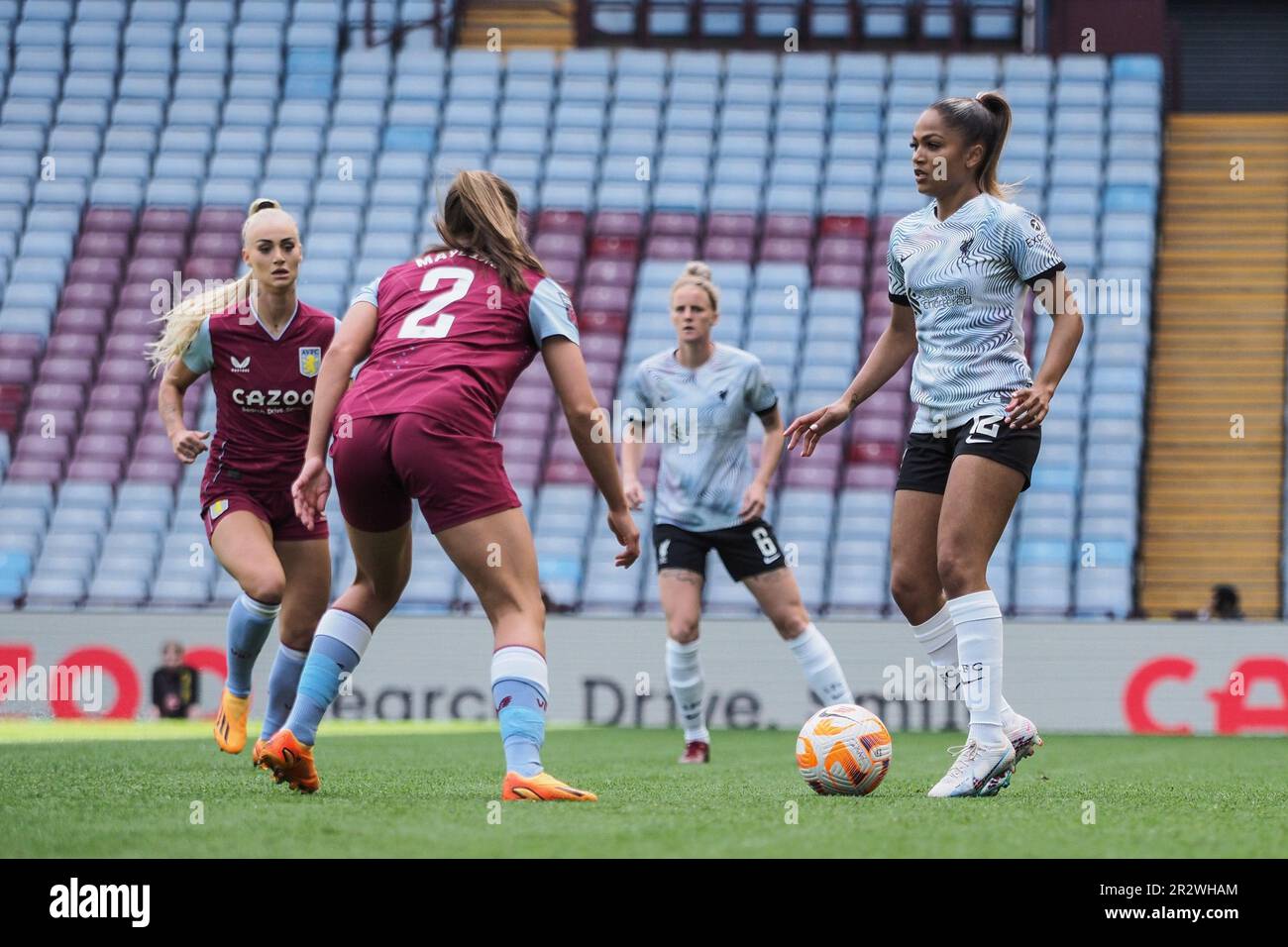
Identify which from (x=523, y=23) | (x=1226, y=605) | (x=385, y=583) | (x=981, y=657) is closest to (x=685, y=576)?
(x=981, y=657)

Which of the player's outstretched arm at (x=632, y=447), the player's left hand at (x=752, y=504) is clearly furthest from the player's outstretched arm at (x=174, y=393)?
the player's left hand at (x=752, y=504)

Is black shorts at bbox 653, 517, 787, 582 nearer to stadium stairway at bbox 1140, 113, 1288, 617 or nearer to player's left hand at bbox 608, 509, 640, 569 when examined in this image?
player's left hand at bbox 608, 509, 640, 569

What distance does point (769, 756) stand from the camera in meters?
8.48

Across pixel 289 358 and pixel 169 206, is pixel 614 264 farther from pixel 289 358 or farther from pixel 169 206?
pixel 289 358

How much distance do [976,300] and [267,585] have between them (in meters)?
3.08

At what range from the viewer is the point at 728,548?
28.1 ft

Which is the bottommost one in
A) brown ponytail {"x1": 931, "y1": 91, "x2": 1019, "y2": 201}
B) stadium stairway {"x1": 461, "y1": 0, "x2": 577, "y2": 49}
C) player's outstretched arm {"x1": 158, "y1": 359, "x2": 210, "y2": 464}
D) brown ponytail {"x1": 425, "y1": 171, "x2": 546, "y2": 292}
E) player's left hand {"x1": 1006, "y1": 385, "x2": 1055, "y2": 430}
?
player's left hand {"x1": 1006, "y1": 385, "x2": 1055, "y2": 430}

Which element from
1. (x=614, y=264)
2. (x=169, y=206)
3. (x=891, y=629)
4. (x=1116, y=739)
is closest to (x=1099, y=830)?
(x=1116, y=739)

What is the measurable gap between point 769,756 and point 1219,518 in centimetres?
890

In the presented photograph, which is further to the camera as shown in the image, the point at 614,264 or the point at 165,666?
the point at 614,264

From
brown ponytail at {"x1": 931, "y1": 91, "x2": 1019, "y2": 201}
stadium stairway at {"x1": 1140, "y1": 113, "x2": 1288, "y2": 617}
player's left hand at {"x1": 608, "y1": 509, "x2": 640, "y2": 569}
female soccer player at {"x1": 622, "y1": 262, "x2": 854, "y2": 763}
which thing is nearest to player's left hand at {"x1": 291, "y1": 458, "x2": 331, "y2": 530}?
player's left hand at {"x1": 608, "y1": 509, "x2": 640, "y2": 569}

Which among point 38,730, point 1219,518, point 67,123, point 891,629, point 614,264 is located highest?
point 67,123

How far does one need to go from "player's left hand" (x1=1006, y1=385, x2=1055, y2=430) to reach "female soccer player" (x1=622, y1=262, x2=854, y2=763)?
326 centimetres

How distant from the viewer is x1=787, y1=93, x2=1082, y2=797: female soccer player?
17.4 ft
